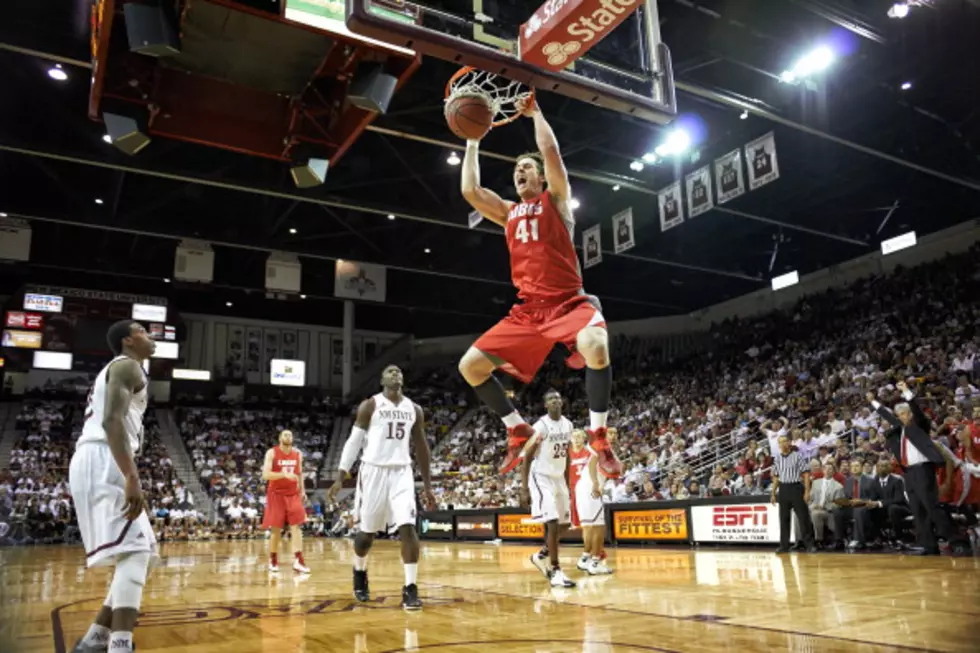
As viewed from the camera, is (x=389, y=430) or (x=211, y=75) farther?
(x=211, y=75)

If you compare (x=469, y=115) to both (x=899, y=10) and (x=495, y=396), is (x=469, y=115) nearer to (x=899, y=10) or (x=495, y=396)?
(x=495, y=396)

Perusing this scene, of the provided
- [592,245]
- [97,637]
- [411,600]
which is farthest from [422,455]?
[592,245]

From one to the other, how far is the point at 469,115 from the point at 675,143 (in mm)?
11166

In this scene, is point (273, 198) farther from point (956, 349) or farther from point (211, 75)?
point (956, 349)

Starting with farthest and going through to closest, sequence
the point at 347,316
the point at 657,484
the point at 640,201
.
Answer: the point at 347,316 < the point at 640,201 < the point at 657,484

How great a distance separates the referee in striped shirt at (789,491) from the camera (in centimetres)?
992

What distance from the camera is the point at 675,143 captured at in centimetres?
1452

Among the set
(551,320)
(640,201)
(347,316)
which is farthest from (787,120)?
(347,316)

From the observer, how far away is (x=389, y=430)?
6.07 m

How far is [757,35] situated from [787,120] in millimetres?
2057

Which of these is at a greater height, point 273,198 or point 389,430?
point 273,198

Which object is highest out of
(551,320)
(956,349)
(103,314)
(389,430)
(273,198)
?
(273,198)

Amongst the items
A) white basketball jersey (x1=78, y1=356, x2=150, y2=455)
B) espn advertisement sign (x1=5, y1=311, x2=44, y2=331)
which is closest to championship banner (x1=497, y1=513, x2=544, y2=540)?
white basketball jersey (x1=78, y1=356, x2=150, y2=455)

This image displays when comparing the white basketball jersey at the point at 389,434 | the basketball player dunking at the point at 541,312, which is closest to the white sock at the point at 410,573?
the white basketball jersey at the point at 389,434
